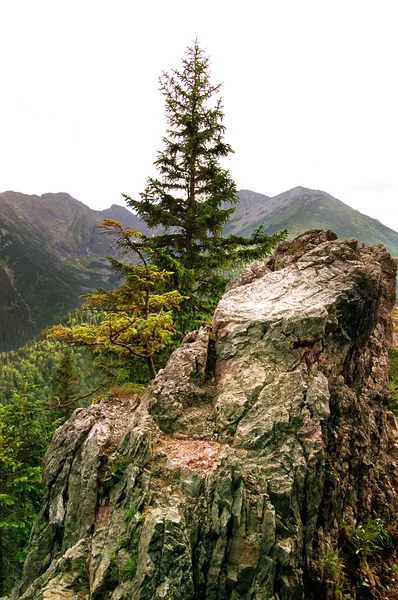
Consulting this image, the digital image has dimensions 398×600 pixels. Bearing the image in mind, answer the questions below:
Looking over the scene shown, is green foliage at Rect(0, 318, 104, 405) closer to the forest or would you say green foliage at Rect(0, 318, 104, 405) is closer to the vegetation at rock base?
the forest

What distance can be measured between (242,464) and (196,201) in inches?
560

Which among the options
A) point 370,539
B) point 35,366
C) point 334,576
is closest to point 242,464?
point 334,576

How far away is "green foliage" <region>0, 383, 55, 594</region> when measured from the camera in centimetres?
1608

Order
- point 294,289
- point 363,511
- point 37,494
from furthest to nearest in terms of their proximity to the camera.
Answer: point 37,494
point 294,289
point 363,511

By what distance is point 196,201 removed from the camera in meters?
17.8

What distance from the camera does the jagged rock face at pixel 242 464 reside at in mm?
6473

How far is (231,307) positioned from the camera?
10906 millimetres

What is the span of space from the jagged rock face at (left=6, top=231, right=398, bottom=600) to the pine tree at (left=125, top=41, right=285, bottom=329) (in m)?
6.14

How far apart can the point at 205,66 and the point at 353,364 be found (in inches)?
681

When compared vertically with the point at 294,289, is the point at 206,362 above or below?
below

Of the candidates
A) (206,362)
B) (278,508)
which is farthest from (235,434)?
(206,362)

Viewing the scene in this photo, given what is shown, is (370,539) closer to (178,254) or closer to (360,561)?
(360,561)

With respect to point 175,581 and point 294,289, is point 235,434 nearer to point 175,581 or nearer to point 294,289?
point 175,581

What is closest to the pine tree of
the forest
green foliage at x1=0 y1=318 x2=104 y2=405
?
the forest
